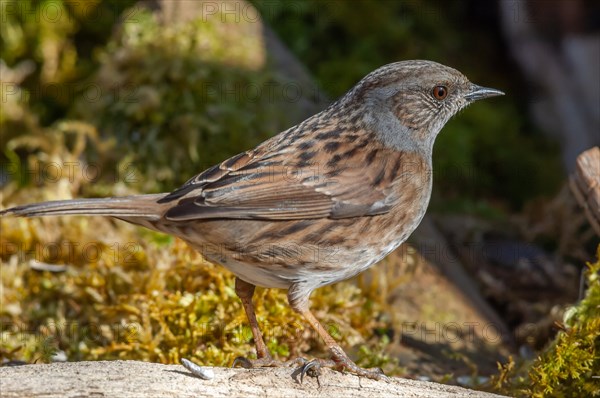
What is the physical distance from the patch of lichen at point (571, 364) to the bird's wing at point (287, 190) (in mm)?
1313

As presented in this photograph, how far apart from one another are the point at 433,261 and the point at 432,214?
111cm

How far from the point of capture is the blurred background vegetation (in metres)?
5.38

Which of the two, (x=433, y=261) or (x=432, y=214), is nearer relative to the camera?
(x=433, y=261)

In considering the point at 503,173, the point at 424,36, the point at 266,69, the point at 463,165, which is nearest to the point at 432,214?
the point at 463,165

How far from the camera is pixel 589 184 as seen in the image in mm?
5223

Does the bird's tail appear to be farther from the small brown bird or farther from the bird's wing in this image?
the bird's wing

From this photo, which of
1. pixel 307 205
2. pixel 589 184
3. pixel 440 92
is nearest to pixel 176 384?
pixel 307 205

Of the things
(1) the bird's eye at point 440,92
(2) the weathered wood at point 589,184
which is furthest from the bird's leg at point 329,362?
(2) the weathered wood at point 589,184

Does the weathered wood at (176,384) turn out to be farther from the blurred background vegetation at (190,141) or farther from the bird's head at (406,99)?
the bird's head at (406,99)

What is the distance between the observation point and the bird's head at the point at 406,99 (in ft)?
15.5

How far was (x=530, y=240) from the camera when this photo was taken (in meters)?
7.50

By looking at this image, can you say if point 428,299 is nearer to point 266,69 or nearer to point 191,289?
point 191,289

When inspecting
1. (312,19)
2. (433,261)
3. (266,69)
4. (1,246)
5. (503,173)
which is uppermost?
(312,19)

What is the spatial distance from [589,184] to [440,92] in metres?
1.23
